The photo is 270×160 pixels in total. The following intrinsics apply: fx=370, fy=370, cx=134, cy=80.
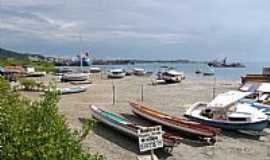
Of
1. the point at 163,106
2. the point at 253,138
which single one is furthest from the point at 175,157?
the point at 163,106

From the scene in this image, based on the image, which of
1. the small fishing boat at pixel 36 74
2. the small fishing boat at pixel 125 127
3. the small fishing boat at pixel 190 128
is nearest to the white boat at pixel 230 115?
the small fishing boat at pixel 190 128

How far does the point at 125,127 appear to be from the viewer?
15.4 meters

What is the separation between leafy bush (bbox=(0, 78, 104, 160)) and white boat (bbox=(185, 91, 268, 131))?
13476 millimetres

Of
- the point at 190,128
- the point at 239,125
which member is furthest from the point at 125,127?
the point at 239,125

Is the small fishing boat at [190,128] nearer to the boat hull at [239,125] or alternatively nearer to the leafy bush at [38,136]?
the boat hull at [239,125]

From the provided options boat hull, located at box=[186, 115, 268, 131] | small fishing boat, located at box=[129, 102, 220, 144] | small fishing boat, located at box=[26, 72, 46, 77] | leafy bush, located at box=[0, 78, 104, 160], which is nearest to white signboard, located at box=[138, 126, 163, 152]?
leafy bush, located at box=[0, 78, 104, 160]

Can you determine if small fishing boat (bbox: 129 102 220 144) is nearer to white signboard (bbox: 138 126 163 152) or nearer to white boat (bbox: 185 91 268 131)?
white boat (bbox: 185 91 268 131)

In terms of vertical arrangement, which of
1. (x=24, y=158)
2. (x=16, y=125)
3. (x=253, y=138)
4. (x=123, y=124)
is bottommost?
(x=253, y=138)

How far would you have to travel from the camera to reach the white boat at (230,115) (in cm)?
1756

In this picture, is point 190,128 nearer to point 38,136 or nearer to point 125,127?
point 125,127

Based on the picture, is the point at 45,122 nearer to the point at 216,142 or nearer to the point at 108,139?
the point at 108,139

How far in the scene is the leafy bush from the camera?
14.7 ft

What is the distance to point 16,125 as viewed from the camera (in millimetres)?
4914

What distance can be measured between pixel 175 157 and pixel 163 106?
1233 centimetres
